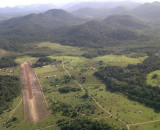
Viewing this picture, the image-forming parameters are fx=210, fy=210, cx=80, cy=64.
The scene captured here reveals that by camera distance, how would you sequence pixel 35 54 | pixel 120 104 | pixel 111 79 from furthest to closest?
pixel 35 54 < pixel 111 79 < pixel 120 104

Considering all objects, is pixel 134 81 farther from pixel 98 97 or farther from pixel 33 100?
pixel 33 100

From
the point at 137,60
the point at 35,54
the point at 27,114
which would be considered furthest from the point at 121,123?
the point at 35,54

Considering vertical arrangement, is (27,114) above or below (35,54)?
below

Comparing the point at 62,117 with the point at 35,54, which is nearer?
the point at 62,117

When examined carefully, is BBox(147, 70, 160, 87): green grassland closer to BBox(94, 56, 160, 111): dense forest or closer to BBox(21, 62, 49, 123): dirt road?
Answer: BBox(94, 56, 160, 111): dense forest

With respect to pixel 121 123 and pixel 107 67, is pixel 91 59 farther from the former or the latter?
pixel 121 123

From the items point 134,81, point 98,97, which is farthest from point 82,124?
point 134,81
